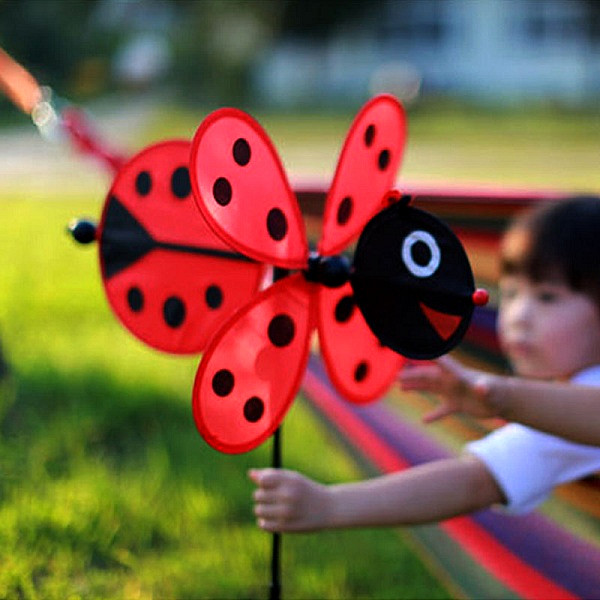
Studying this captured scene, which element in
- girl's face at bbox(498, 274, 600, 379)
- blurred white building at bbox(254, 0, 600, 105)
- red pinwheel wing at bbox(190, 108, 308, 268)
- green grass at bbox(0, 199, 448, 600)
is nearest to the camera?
red pinwheel wing at bbox(190, 108, 308, 268)

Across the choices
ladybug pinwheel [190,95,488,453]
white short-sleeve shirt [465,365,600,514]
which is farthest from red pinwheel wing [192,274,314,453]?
white short-sleeve shirt [465,365,600,514]

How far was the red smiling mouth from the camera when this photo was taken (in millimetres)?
1107

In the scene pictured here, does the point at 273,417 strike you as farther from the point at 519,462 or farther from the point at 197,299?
the point at 519,462

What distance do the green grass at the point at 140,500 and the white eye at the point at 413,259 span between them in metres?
0.77

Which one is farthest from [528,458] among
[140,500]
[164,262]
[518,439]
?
[140,500]

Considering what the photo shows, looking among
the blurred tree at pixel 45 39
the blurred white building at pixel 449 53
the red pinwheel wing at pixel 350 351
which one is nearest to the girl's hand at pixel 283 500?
the red pinwheel wing at pixel 350 351

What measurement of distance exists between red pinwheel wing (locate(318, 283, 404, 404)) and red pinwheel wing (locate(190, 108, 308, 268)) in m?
0.10

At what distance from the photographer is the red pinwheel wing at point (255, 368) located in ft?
3.56

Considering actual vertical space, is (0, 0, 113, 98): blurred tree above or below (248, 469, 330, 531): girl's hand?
above

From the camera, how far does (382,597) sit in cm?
172

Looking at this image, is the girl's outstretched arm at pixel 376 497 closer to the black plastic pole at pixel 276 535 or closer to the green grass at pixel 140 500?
the black plastic pole at pixel 276 535

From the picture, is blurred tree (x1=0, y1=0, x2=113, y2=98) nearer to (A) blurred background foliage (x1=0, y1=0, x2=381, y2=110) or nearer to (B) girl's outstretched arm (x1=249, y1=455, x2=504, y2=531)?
(A) blurred background foliage (x1=0, y1=0, x2=381, y2=110)

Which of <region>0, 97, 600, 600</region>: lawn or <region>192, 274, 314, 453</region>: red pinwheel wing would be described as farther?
<region>0, 97, 600, 600</region>: lawn

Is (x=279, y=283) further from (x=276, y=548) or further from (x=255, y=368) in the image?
(x=276, y=548)
